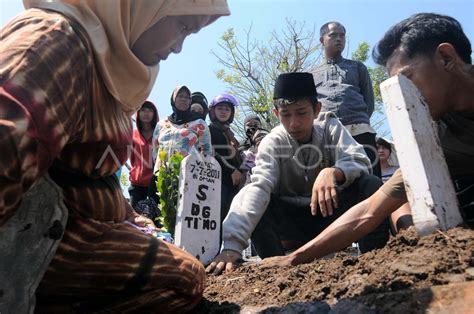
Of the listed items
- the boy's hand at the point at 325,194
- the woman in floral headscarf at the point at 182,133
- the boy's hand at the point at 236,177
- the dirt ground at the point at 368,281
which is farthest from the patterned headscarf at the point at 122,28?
the boy's hand at the point at 236,177

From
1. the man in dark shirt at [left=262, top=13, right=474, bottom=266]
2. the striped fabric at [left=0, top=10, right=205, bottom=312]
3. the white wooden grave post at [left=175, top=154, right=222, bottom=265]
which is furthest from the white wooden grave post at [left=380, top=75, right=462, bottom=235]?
the white wooden grave post at [left=175, top=154, right=222, bottom=265]

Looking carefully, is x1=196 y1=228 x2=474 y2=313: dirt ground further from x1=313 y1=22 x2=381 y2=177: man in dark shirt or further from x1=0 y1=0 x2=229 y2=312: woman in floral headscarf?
x1=313 y1=22 x2=381 y2=177: man in dark shirt

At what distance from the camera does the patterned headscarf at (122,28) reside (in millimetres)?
1426

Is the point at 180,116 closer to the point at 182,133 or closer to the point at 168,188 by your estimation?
the point at 182,133

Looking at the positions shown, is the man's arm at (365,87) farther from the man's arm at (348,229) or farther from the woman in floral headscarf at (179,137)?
the man's arm at (348,229)

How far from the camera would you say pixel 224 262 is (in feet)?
8.63

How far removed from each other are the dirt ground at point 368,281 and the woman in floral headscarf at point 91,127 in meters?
0.27

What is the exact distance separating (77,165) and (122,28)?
1.58ft

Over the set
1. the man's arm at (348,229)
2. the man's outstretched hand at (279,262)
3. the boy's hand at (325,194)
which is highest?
the boy's hand at (325,194)

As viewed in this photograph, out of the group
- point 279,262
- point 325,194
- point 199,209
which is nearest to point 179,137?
point 199,209

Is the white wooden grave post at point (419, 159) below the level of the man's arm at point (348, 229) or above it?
above

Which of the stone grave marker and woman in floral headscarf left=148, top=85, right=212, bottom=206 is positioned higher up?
woman in floral headscarf left=148, top=85, right=212, bottom=206

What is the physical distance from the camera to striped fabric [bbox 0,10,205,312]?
45.0 inches

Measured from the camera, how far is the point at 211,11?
1.77 m
